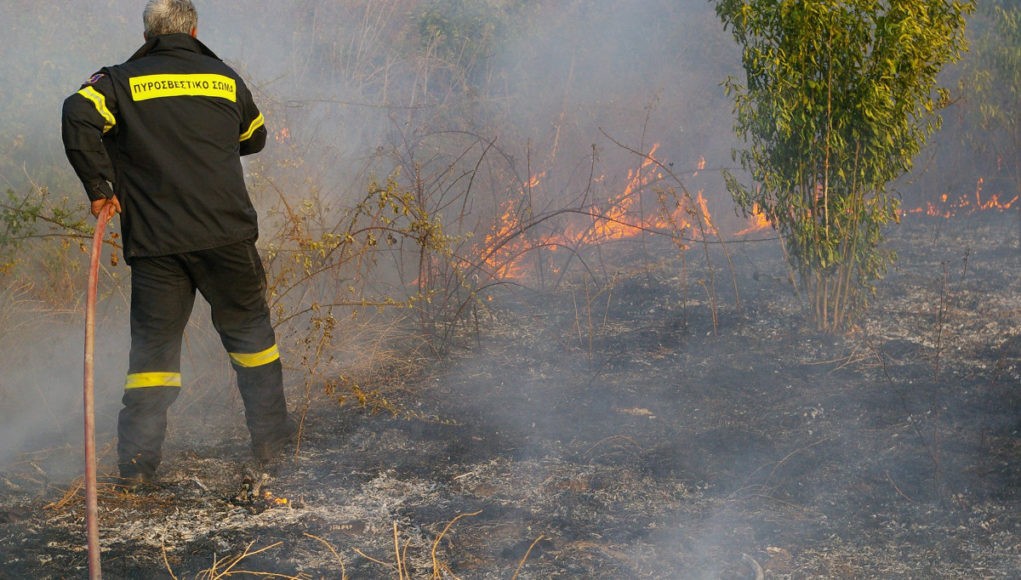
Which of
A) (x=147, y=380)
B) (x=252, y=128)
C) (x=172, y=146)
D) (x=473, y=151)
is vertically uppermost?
(x=473, y=151)

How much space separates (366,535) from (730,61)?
8.51m

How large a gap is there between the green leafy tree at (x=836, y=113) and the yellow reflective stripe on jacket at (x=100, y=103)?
→ 3.38 m

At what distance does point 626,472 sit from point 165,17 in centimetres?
281

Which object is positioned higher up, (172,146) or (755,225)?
(172,146)

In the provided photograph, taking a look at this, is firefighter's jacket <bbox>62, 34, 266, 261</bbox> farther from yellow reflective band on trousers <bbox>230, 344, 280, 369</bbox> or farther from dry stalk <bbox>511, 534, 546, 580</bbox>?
dry stalk <bbox>511, 534, 546, 580</bbox>

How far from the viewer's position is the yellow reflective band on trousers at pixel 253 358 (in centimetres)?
405

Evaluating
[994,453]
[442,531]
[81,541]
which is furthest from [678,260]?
[81,541]

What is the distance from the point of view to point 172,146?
145 inches

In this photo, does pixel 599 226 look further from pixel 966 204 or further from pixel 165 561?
pixel 165 561

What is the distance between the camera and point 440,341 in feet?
19.9

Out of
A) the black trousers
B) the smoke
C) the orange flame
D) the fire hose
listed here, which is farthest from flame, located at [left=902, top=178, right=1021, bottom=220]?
the fire hose

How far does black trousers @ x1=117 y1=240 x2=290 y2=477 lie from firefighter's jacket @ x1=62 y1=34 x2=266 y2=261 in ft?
0.36

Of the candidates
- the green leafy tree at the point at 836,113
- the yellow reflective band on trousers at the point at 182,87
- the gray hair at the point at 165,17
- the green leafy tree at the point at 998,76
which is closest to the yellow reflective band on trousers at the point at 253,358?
the yellow reflective band on trousers at the point at 182,87

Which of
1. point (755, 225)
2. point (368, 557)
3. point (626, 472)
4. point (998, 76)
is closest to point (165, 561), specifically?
point (368, 557)
